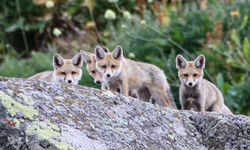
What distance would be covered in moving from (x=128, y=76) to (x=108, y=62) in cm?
36

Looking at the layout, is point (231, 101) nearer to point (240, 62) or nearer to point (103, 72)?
point (240, 62)

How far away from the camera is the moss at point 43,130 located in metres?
6.16

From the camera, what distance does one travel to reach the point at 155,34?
1797 cm

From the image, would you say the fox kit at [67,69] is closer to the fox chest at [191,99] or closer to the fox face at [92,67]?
the fox face at [92,67]

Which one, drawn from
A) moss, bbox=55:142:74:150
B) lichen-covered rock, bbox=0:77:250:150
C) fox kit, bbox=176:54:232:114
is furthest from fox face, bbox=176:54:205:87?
moss, bbox=55:142:74:150

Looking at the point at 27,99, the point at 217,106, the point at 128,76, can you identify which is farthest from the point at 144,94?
the point at 27,99

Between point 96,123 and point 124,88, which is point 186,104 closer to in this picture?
point 124,88

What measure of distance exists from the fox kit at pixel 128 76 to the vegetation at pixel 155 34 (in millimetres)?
2849

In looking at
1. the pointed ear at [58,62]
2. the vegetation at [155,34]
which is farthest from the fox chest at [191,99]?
the vegetation at [155,34]

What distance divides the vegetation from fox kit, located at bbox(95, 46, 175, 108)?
2849 mm

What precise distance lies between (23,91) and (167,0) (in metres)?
14.6

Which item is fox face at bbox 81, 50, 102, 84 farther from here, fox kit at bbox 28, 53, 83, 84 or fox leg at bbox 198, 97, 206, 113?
fox leg at bbox 198, 97, 206, 113

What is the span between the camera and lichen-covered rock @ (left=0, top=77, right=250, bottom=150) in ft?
20.3

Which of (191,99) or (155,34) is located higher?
(155,34)
